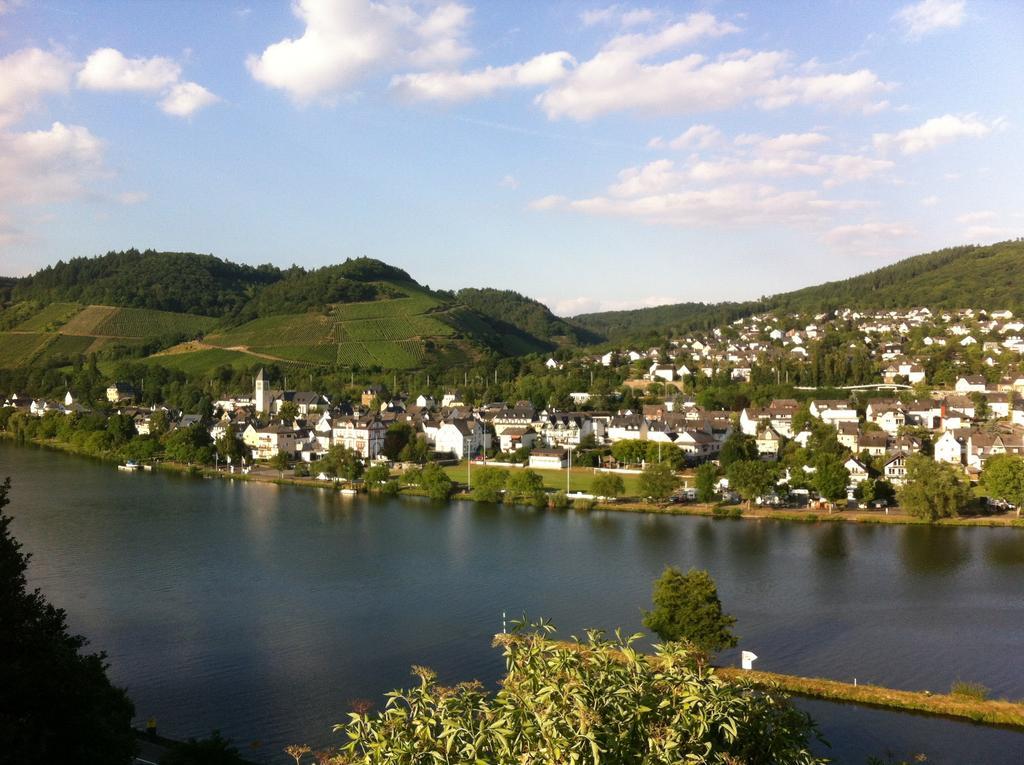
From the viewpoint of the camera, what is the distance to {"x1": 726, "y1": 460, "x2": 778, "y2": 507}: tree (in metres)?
15.8

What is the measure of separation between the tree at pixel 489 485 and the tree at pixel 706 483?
13.1ft

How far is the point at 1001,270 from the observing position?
4803 centimetres

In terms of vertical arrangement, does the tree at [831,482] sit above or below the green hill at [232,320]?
below

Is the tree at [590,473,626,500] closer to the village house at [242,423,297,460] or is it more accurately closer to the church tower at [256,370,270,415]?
the village house at [242,423,297,460]

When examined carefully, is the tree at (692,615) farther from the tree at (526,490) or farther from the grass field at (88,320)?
the grass field at (88,320)

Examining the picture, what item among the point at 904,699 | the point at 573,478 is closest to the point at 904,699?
the point at 904,699

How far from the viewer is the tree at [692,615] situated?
788 cm

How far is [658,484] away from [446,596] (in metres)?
6.98

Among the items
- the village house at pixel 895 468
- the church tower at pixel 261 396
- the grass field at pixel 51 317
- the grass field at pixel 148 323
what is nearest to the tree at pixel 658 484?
the village house at pixel 895 468

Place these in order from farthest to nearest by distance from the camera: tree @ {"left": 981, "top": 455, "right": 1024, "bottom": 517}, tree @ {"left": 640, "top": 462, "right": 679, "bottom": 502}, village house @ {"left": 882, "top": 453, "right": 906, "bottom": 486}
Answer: village house @ {"left": 882, "top": 453, "right": 906, "bottom": 486} → tree @ {"left": 640, "top": 462, "right": 679, "bottom": 502} → tree @ {"left": 981, "top": 455, "right": 1024, "bottom": 517}

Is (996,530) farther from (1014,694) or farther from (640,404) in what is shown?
(640,404)

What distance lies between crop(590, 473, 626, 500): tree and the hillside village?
2.17 m

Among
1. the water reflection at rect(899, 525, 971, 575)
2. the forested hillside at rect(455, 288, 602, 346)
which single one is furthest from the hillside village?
the forested hillside at rect(455, 288, 602, 346)

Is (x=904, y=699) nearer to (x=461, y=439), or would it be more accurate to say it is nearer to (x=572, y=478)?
(x=572, y=478)
